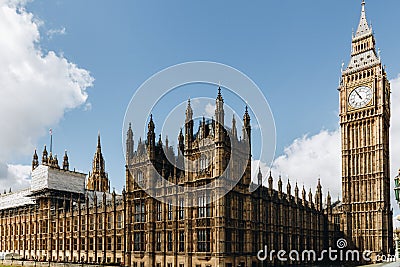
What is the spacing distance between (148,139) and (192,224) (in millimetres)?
15240

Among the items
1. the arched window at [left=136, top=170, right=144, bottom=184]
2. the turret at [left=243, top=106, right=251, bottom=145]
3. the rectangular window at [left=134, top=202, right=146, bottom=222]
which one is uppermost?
the turret at [left=243, top=106, right=251, bottom=145]

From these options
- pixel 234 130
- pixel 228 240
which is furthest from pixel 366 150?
pixel 228 240

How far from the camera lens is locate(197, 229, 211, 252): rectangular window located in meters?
58.1

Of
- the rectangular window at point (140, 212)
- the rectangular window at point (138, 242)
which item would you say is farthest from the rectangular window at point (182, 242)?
the rectangular window at point (140, 212)

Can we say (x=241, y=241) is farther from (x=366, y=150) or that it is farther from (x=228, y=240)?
(x=366, y=150)

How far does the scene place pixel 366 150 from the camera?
98.8 m

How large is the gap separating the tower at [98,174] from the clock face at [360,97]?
248ft

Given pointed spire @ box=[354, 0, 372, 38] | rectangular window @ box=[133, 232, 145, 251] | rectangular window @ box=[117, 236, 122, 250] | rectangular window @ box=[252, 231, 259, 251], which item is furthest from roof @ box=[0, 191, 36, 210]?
pointed spire @ box=[354, 0, 372, 38]

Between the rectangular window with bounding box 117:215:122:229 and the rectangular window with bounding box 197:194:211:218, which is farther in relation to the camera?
the rectangular window with bounding box 117:215:122:229

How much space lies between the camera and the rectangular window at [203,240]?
2286 inches

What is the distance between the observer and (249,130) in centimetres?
6469

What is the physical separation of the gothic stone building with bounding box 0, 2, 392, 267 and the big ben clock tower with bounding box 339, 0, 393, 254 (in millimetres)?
222

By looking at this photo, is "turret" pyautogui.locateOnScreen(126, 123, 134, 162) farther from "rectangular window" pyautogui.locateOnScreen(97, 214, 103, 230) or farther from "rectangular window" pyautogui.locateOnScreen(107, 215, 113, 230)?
"rectangular window" pyautogui.locateOnScreen(97, 214, 103, 230)

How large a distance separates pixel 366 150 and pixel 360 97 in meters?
12.3
